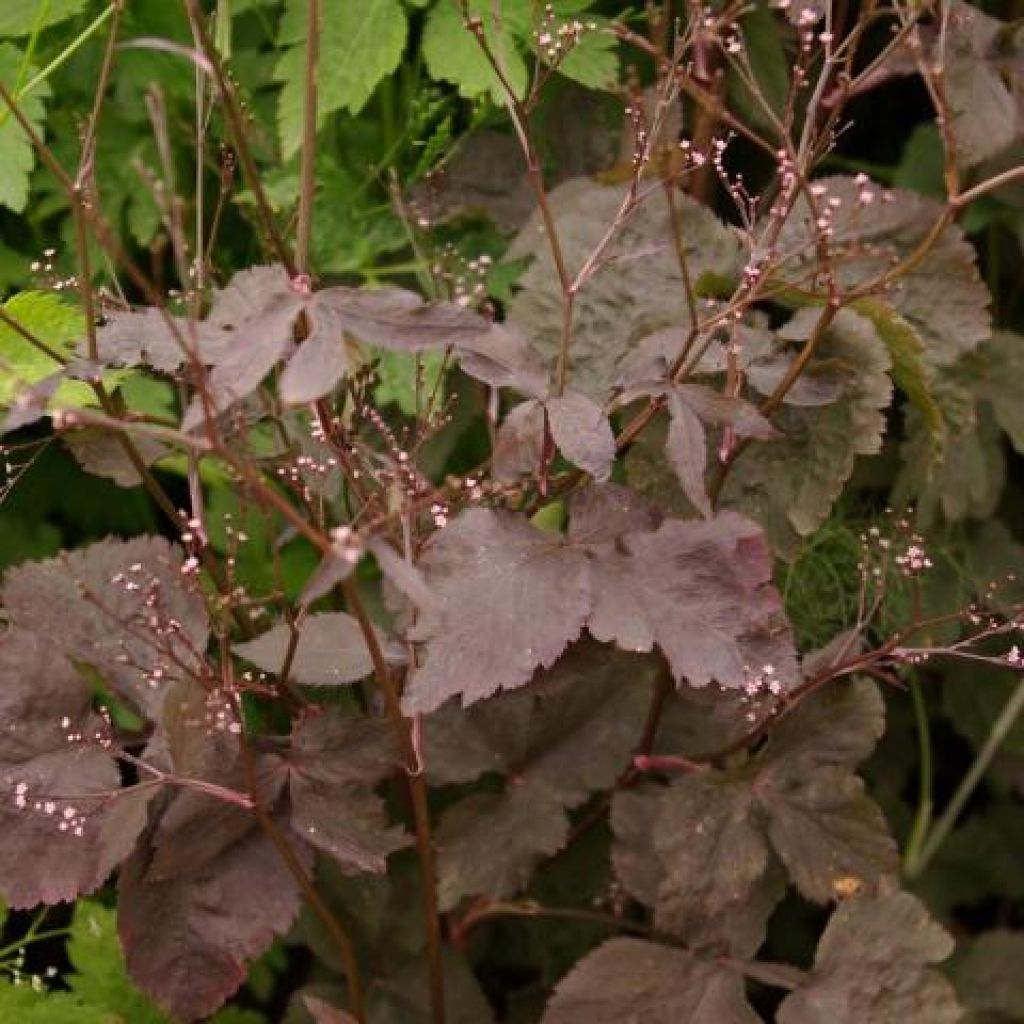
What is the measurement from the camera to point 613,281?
154 centimetres

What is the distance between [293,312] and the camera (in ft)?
3.08

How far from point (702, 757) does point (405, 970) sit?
383mm

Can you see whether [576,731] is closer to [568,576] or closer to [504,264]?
[568,576]

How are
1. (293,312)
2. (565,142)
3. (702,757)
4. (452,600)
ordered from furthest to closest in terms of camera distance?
(565,142) → (702,757) → (452,600) → (293,312)

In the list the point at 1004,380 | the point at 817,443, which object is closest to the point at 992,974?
the point at 1004,380

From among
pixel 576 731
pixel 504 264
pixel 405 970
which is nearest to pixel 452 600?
pixel 576 731

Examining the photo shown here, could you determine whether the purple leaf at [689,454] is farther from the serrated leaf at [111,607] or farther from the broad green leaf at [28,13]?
the broad green leaf at [28,13]

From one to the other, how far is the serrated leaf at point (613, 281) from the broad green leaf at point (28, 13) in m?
0.52

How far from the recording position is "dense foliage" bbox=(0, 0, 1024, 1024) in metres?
1.14

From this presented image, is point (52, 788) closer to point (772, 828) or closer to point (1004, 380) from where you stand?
point (772, 828)

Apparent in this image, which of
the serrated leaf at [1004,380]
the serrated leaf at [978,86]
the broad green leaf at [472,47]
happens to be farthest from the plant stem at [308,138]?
the serrated leaf at [1004,380]

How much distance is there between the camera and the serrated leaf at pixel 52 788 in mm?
1233

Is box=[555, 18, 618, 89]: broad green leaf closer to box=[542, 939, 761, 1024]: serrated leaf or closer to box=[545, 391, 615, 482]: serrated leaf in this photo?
box=[545, 391, 615, 482]: serrated leaf

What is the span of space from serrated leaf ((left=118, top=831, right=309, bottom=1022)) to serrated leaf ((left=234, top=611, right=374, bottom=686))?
0.16 m
